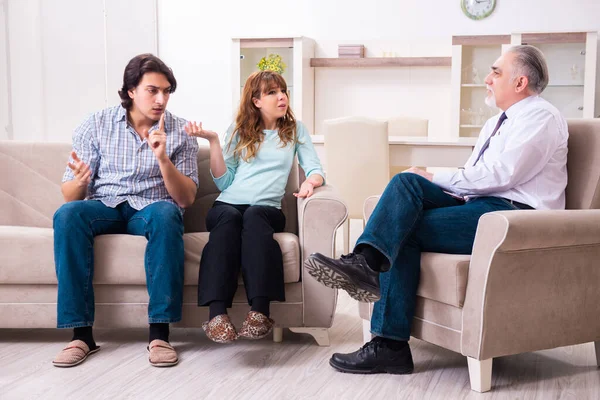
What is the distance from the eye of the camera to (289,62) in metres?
6.48

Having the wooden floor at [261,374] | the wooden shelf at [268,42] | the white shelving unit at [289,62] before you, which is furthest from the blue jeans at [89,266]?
the wooden shelf at [268,42]

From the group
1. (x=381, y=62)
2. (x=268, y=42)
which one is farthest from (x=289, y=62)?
(x=381, y=62)

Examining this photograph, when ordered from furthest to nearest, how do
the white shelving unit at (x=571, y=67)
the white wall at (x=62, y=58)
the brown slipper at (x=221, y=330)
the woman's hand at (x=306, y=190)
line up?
the white shelving unit at (x=571, y=67) < the white wall at (x=62, y=58) < the woman's hand at (x=306, y=190) < the brown slipper at (x=221, y=330)

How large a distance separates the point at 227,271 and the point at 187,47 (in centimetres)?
507

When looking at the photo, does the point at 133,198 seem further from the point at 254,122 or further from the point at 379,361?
the point at 379,361

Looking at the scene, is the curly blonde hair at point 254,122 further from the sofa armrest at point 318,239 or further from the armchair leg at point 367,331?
the armchair leg at point 367,331

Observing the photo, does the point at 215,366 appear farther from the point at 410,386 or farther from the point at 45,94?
Result: the point at 45,94

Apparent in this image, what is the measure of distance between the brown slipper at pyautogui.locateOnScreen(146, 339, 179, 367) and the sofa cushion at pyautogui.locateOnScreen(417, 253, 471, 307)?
809mm

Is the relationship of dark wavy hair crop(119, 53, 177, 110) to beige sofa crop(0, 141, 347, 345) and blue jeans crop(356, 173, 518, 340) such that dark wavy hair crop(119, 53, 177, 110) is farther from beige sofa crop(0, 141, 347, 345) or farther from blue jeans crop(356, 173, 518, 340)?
blue jeans crop(356, 173, 518, 340)

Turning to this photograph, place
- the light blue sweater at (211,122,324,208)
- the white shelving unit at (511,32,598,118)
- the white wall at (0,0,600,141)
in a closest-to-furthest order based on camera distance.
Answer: the light blue sweater at (211,122,324,208)
the white wall at (0,0,600,141)
the white shelving unit at (511,32,598,118)

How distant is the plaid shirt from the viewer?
265 cm

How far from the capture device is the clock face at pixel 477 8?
6.30 metres

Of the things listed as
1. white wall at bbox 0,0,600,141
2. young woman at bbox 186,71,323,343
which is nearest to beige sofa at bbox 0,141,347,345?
young woman at bbox 186,71,323,343

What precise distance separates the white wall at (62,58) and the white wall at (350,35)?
585mm
